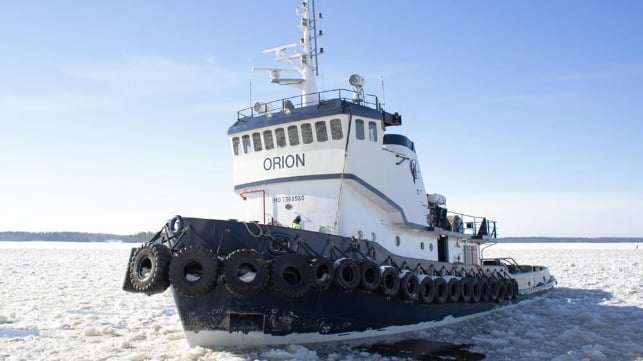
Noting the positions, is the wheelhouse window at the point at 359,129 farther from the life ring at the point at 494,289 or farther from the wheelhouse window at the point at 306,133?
the life ring at the point at 494,289

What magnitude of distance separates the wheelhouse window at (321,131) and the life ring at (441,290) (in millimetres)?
3807

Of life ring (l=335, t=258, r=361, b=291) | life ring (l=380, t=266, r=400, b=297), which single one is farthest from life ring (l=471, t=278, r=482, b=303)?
life ring (l=335, t=258, r=361, b=291)

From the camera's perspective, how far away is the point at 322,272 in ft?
30.2

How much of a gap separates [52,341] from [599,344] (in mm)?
10230

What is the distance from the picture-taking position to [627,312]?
46.6 ft

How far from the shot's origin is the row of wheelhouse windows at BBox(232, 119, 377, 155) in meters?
11.2

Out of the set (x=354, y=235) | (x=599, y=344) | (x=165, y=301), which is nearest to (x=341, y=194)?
(x=354, y=235)

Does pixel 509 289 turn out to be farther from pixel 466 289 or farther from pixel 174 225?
pixel 174 225

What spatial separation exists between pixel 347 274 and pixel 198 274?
2597mm

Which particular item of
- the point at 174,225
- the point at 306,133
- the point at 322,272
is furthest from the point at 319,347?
the point at 306,133

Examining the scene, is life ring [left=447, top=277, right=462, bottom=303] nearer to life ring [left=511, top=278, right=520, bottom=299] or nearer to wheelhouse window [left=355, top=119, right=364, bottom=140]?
wheelhouse window [left=355, top=119, right=364, bottom=140]

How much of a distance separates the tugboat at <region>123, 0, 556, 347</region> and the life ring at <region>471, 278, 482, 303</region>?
0.03 m

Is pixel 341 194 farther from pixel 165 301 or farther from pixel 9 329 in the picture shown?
pixel 165 301

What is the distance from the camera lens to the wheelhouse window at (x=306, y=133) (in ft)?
37.5
